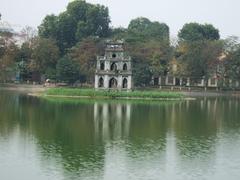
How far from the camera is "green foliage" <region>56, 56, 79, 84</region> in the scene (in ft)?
285

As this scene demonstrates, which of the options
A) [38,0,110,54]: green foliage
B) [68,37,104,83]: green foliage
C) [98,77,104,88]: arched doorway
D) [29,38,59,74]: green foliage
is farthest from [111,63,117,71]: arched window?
[38,0,110,54]: green foliage

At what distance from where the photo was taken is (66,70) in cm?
8694

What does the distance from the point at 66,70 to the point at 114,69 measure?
30.4 ft

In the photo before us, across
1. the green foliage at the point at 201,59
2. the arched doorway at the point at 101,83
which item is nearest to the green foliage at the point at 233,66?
the green foliage at the point at 201,59

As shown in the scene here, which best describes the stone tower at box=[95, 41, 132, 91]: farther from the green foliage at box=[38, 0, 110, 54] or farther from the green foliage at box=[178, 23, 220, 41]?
the green foliage at box=[178, 23, 220, 41]

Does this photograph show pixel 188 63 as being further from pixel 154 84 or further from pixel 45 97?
pixel 45 97

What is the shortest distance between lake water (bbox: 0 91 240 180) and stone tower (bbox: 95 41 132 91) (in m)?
28.1

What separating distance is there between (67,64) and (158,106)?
29682 millimetres

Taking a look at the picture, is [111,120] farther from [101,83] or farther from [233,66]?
[233,66]

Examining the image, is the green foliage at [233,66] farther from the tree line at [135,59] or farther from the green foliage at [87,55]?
the green foliage at [87,55]

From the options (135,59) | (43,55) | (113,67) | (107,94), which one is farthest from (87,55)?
(107,94)

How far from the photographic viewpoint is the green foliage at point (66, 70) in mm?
87000

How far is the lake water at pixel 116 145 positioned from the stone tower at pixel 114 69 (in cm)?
2813

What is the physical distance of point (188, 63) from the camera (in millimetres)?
91125
